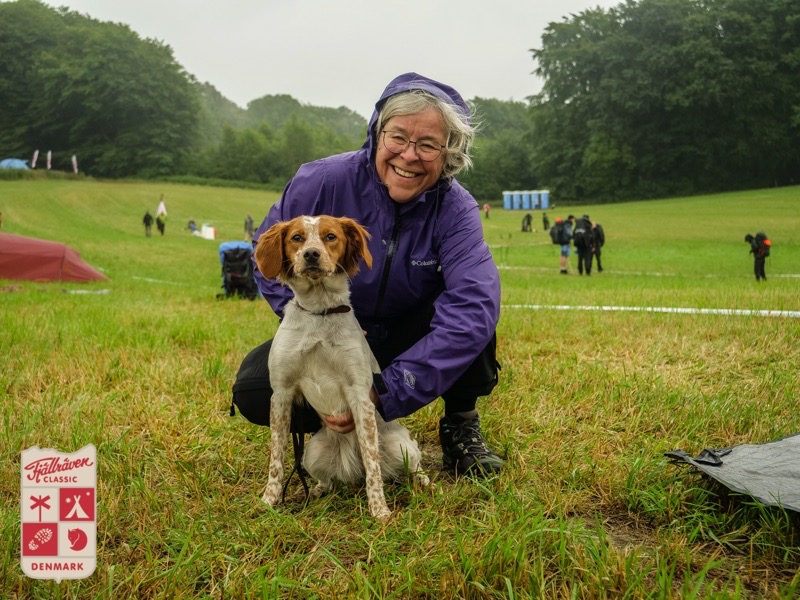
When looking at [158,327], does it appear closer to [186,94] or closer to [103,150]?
[103,150]

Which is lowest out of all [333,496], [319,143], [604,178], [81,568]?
[333,496]

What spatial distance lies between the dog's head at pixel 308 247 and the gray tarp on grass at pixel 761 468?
5.44ft

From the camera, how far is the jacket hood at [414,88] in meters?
3.00

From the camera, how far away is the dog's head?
2641 millimetres

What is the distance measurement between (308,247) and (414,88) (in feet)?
3.24

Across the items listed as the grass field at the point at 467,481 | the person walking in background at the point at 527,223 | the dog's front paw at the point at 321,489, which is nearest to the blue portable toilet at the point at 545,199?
the person walking in background at the point at 527,223

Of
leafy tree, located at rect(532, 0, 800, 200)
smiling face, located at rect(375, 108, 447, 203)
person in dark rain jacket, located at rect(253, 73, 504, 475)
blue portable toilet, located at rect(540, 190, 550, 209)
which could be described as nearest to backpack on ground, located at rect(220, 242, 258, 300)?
person in dark rain jacket, located at rect(253, 73, 504, 475)

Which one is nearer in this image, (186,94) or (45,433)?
(45,433)

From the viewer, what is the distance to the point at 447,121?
3.03 meters

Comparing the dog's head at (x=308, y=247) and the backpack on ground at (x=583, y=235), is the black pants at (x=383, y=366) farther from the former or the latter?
the backpack on ground at (x=583, y=235)

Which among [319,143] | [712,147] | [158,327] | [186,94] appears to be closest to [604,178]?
[712,147]

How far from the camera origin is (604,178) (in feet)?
209

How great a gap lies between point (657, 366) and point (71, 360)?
15.2 feet

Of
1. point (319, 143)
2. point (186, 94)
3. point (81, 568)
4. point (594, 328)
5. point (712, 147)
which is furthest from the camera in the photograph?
point (319, 143)
